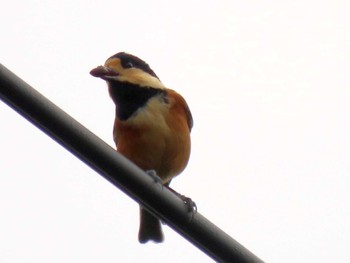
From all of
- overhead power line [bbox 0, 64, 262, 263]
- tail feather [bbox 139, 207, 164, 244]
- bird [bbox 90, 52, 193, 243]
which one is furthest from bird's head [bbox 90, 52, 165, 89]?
overhead power line [bbox 0, 64, 262, 263]

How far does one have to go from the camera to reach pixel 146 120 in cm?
537

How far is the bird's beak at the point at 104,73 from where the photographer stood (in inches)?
167

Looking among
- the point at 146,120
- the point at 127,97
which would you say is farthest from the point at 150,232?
the point at 127,97

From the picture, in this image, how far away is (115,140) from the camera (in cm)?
575

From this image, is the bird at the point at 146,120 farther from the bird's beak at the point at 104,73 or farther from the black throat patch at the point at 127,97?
the bird's beak at the point at 104,73

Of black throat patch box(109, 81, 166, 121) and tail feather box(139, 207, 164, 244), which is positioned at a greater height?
black throat patch box(109, 81, 166, 121)

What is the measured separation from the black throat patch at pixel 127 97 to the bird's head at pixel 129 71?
0.12 feet

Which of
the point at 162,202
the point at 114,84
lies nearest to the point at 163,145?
the point at 114,84

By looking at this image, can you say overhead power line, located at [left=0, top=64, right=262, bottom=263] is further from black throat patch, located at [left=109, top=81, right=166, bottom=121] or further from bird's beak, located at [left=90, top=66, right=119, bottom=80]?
black throat patch, located at [left=109, top=81, right=166, bottom=121]

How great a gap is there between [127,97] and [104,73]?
0.76 metres

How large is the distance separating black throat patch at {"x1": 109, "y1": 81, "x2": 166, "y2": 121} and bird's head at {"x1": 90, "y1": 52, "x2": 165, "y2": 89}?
35 mm

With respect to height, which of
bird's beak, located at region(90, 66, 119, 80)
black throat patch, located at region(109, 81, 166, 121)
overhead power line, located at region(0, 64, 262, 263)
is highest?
black throat patch, located at region(109, 81, 166, 121)

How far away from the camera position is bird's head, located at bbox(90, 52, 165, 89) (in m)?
5.04

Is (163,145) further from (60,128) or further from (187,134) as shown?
(60,128)
